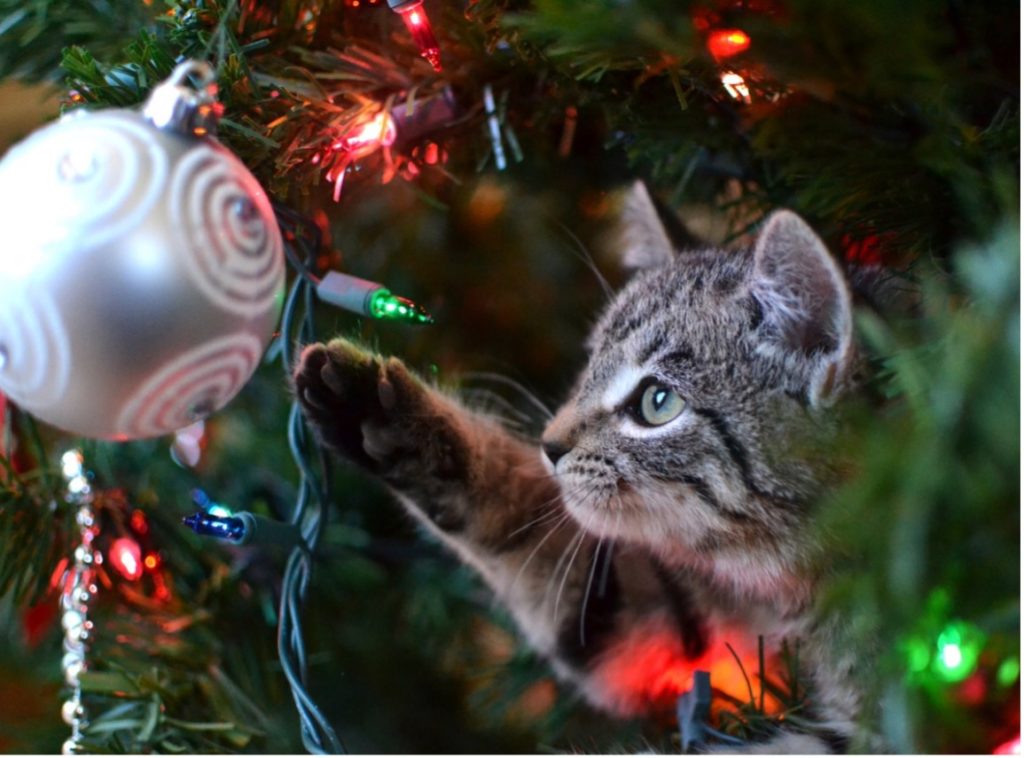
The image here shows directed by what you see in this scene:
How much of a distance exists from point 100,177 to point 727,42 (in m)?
0.26

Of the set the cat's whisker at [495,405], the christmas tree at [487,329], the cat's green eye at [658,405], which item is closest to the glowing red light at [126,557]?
the christmas tree at [487,329]

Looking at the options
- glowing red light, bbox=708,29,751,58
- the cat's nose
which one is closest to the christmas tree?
glowing red light, bbox=708,29,751,58

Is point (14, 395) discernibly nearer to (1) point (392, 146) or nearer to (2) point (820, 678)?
(1) point (392, 146)

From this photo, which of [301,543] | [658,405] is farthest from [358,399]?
[658,405]

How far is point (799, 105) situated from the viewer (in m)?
0.42

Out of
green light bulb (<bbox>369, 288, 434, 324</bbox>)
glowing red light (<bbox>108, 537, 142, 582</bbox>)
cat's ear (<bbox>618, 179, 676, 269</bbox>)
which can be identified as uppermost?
green light bulb (<bbox>369, 288, 434, 324</bbox>)

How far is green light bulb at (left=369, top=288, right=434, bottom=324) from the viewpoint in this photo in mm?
495

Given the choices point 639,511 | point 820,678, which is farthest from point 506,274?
point 820,678

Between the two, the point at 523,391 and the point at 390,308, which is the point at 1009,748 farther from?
the point at 523,391

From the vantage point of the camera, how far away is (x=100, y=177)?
36 cm

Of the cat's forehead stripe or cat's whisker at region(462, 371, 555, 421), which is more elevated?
the cat's forehead stripe

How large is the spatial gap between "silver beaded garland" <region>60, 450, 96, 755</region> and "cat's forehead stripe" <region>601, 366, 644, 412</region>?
0.37m

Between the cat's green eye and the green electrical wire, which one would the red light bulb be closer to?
the green electrical wire

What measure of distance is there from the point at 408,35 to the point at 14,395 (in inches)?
12.5
